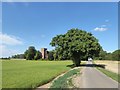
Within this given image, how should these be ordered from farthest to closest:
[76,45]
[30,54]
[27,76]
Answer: [30,54]
[76,45]
[27,76]

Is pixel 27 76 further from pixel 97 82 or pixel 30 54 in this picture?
pixel 30 54

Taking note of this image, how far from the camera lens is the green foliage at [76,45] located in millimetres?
51969

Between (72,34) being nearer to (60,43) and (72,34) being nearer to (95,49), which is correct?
(60,43)

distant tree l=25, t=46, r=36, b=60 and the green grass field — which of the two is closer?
the green grass field

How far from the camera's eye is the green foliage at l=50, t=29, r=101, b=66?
171 feet

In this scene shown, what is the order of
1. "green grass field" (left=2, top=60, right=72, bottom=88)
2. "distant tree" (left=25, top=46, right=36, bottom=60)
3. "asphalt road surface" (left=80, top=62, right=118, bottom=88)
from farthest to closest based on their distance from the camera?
"distant tree" (left=25, top=46, right=36, bottom=60)
"green grass field" (left=2, top=60, right=72, bottom=88)
"asphalt road surface" (left=80, top=62, right=118, bottom=88)

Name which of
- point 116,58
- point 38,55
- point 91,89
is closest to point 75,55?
point 91,89

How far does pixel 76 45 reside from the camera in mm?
52094


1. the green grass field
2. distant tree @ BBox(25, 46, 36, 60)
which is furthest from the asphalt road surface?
distant tree @ BBox(25, 46, 36, 60)

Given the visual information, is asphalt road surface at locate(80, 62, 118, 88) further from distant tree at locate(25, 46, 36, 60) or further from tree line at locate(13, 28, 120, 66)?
distant tree at locate(25, 46, 36, 60)

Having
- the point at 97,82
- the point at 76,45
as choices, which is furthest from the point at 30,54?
the point at 97,82

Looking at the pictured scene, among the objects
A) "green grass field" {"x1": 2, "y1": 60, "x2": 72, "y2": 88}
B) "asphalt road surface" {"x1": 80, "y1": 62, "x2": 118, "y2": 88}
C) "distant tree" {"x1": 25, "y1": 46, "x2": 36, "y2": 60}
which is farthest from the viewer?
"distant tree" {"x1": 25, "y1": 46, "x2": 36, "y2": 60}

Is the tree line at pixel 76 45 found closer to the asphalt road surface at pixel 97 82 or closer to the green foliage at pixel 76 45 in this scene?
the green foliage at pixel 76 45

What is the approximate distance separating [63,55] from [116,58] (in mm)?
65364
